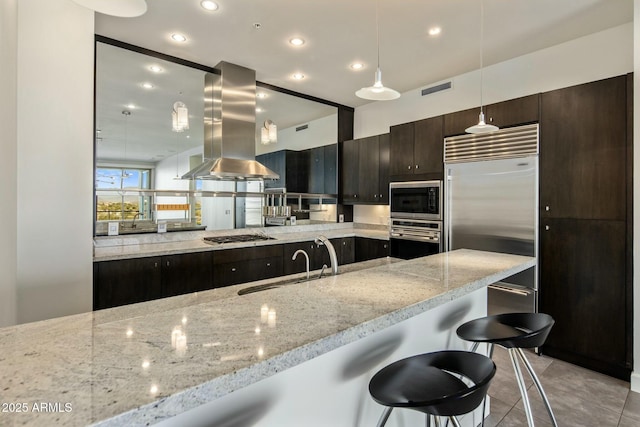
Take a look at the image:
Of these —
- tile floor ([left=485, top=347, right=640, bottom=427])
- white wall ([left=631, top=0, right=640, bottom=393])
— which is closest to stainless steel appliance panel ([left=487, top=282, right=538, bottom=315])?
tile floor ([left=485, top=347, right=640, bottom=427])

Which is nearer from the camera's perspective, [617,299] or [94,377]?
[94,377]

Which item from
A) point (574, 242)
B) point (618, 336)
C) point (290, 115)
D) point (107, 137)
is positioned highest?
point (290, 115)

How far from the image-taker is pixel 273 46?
3.35 metres

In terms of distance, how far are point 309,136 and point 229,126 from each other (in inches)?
86.4

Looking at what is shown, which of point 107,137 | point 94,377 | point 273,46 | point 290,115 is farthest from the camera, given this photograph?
point 290,115

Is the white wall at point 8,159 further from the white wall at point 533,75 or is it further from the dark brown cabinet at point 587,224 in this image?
the white wall at point 533,75

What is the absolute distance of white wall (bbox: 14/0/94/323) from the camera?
235 centimetres

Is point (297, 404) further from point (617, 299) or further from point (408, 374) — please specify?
point (617, 299)

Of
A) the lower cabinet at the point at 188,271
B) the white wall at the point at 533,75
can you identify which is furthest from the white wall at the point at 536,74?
the lower cabinet at the point at 188,271

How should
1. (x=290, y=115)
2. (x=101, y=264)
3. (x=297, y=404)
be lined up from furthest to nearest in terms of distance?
(x=290, y=115) → (x=101, y=264) → (x=297, y=404)

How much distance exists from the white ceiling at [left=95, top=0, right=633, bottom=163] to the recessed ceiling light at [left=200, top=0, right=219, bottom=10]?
38 millimetres

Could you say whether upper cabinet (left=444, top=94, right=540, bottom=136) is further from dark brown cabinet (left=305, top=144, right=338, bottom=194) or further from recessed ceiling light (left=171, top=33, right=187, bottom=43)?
recessed ceiling light (left=171, top=33, right=187, bottom=43)

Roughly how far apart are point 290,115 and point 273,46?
206cm

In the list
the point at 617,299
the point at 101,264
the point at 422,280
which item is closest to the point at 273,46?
the point at 101,264
